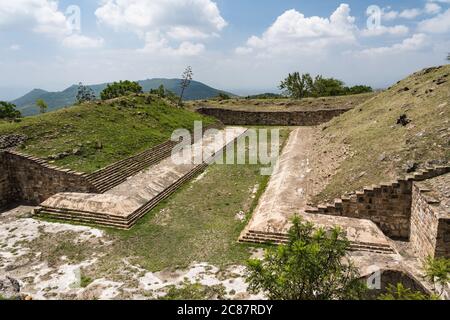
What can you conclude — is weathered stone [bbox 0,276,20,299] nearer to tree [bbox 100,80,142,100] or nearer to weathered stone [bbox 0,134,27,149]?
weathered stone [bbox 0,134,27,149]

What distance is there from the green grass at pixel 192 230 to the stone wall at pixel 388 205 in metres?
4.16

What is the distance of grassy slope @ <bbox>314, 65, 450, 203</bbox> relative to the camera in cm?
1220

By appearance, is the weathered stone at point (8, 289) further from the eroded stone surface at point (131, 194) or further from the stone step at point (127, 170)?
the stone step at point (127, 170)

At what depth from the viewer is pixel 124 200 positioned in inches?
528

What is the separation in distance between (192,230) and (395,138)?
10.0m

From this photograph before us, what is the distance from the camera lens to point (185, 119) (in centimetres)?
3028

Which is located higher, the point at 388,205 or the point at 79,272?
the point at 388,205

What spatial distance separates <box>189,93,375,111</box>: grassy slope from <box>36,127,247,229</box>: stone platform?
2191 cm

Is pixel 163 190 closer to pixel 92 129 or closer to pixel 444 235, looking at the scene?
pixel 92 129

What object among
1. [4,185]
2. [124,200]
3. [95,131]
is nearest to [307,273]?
[124,200]

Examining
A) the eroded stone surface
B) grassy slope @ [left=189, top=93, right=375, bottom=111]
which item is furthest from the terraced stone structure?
grassy slope @ [left=189, top=93, right=375, bottom=111]

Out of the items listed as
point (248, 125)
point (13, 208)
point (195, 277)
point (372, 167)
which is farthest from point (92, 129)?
point (248, 125)

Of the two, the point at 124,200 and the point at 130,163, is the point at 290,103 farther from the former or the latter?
the point at 124,200
